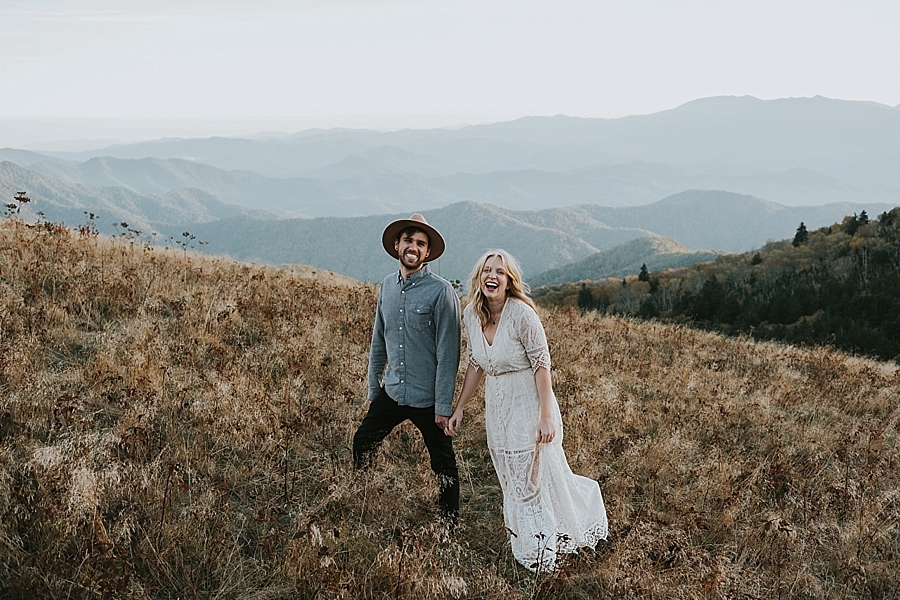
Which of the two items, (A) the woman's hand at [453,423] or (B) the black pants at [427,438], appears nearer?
(A) the woman's hand at [453,423]

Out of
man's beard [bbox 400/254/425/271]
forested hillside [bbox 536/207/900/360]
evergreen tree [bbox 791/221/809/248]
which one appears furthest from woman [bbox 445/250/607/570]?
evergreen tree [bbox 791/221/809/248]

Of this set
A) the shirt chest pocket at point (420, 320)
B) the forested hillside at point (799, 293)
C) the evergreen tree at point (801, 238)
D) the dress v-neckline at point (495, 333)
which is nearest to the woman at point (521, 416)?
the dress v-neckline at point (495, 333)

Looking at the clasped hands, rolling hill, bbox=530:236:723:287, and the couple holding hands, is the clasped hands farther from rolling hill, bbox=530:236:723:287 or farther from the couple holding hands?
rolling hill, bbox=530:236:723:287

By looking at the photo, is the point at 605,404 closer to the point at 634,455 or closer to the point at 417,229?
the point at 634,455

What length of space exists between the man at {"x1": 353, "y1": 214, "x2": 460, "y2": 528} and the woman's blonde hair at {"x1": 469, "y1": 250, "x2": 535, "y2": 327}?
132mm

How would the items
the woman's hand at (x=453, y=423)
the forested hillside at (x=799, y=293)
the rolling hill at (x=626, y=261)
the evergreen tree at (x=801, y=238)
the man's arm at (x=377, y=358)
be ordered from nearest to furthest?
the woman's hand at (x=453, y=423) < the man's arm at (x=377, y=358) < the forested hillside at (x=799, y=293) < the evergreen tree at (x=801, y=238) < the rolling hill at (x=626, y=261)

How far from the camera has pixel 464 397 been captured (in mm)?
3572

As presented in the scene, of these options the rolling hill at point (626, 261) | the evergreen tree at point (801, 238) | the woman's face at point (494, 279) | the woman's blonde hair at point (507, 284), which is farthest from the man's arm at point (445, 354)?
the rolling hill at point (626, 261)

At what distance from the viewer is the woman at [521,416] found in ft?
11.2

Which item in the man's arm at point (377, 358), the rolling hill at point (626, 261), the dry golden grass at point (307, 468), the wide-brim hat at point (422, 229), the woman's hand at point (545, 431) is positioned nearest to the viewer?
the dry golden grass at point (307, 468)

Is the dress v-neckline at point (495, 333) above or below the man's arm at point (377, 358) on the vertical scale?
above

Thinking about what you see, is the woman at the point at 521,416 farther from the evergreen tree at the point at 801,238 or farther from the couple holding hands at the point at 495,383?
the evergreen tree at the point at 801,238

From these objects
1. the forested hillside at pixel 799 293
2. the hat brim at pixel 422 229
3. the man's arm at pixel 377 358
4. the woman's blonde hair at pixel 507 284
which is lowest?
the forested hillside at pixel 799 293

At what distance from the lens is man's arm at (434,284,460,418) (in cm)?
349
